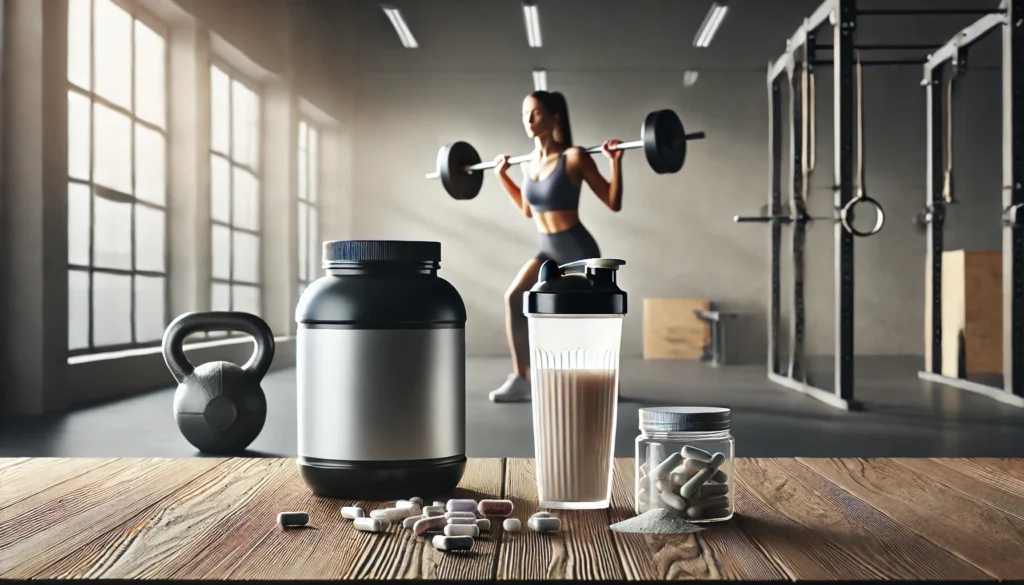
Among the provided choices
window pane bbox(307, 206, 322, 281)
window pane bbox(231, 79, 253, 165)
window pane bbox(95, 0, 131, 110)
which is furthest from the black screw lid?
window pane bbox(95, 0, 131, 110)

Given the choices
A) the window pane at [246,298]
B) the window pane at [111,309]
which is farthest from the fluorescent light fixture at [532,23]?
the window pane at [111,309]

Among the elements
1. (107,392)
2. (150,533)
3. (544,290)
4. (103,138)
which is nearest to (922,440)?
(544,290)

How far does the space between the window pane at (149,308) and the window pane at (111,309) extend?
0.04 meters

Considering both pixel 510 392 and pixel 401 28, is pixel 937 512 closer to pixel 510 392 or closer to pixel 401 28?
pixel 510 392

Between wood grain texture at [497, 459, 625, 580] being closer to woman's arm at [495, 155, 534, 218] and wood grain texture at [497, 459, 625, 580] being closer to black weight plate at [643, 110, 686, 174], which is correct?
black weight plate at [643, 110, 686, 174]

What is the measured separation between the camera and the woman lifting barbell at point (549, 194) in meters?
3.20

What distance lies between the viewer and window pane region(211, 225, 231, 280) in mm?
3602

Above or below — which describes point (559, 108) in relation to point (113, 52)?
below

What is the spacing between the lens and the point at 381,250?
750 millimetres

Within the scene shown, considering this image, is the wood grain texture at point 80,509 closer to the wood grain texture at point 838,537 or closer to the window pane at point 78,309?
the wood grain texture at point 838,537

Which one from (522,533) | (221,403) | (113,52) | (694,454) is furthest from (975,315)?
(522,533)

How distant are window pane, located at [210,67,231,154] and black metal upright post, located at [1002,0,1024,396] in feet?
9.28

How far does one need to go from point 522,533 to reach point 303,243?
2.76m

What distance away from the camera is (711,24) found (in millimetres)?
3547
